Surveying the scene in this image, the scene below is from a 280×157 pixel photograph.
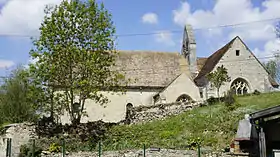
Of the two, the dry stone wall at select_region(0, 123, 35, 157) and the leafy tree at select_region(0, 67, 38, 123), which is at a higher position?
the leafy tree at select_region(0, 67, 38, 123)

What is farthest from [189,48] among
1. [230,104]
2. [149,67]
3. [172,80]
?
[230,104]

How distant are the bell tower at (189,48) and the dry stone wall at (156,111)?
13.5m

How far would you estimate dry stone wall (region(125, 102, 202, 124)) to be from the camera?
29656 millimetres

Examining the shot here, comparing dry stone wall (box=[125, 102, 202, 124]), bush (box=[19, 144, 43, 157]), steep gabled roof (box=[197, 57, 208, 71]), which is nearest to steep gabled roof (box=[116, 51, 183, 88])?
steep gabled roof (box=[197, 57, 208, 71])

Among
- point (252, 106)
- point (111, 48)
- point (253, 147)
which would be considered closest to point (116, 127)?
point (111, 48)

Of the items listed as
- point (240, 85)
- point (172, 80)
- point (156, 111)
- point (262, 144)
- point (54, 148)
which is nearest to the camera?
point (262, 144)

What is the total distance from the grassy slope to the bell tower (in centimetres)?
1537

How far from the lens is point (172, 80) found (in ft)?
124

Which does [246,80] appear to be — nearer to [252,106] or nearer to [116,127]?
[252,106]

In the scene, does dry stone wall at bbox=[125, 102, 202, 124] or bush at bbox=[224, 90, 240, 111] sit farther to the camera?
dry stone wall at bbox=[125, 102, 202, 124]

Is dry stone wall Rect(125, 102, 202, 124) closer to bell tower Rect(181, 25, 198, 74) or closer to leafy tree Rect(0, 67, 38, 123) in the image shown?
leafy tree Rect(0, 67, 38, 123)

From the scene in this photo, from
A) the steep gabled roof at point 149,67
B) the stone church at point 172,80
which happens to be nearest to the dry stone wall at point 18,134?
the stone church at point 172,80

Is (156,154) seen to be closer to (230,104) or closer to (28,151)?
(28,151)

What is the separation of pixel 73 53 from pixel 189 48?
22.4 m
